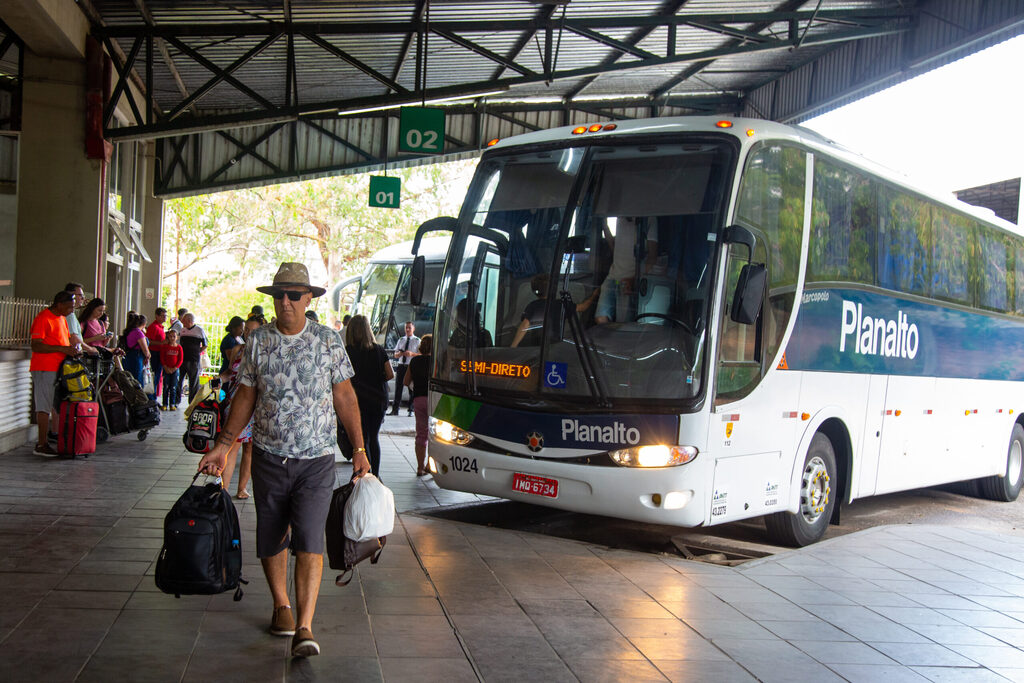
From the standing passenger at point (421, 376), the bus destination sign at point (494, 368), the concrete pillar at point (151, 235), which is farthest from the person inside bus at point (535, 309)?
the concrete pillar at point (151, 235)

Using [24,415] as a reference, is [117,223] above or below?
above

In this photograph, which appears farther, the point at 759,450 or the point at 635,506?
the point at 759,450

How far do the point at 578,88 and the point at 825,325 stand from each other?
14591 mm

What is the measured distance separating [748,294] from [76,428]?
25.1ft

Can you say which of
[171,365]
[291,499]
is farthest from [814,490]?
[171,365]

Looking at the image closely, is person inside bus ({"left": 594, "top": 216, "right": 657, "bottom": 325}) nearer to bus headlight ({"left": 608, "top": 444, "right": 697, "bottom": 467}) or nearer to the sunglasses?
bus headlight ({"left": 608, "top": 444, "right": 697, "bottom": 467})

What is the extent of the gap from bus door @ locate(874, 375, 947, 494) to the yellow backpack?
8513mm

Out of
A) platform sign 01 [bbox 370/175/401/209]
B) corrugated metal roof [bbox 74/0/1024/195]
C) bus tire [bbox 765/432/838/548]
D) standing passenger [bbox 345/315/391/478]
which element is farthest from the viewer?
platform sign 01 [bbox 370/175/401/209]

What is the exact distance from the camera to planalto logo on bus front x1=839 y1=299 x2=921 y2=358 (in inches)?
376

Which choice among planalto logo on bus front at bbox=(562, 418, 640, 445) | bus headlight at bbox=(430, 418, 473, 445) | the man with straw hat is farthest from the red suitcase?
the man with straw hat

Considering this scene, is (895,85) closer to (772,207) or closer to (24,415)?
(772,207)

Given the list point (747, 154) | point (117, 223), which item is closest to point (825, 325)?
point (747, 154)

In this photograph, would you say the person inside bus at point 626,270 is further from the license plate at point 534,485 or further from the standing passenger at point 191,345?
the standing passenger at point 191,345

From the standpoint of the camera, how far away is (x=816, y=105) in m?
19.7
